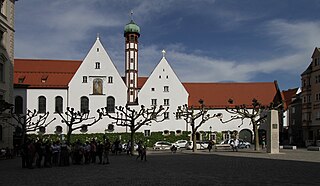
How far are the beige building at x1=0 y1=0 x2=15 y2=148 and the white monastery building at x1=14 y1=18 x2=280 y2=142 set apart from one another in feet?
72.5

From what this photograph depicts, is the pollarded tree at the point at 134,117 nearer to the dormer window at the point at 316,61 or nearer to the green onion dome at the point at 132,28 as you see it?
the green onion dome at the point at 132,28

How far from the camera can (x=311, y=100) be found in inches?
2494

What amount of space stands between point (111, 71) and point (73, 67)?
8.11 m

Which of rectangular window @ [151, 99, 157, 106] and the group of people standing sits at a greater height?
rectangular window @ [151, 99, 157, 106]

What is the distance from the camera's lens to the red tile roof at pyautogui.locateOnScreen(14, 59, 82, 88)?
224 ft

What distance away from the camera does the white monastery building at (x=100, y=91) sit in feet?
221

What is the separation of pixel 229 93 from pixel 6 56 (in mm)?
42183

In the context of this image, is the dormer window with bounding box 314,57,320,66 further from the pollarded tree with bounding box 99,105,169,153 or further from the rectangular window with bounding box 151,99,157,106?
the rectangular window with bounding box 151,99,157,106

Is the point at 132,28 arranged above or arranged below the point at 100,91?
above

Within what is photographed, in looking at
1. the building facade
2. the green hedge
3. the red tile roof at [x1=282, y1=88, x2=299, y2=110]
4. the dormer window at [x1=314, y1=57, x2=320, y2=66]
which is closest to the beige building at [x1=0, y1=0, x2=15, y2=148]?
the green hedge

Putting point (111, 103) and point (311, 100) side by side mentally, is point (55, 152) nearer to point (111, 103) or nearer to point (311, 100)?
point (111, 103)

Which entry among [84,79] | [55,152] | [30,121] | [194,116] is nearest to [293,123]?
[194,116]

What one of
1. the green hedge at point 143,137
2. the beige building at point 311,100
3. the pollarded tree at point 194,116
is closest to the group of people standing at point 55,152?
the pollarded tree at point 194,116

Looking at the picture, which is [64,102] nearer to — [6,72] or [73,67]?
[73,67]
